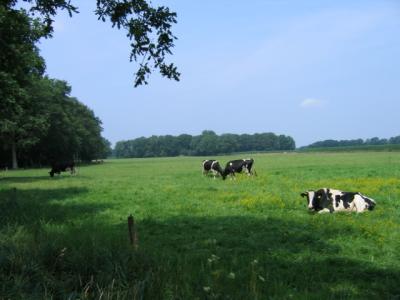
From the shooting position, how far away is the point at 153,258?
7.79m

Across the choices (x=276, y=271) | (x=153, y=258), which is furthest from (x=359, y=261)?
(x=153, y=258)

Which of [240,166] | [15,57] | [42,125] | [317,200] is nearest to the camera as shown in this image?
[317,200]

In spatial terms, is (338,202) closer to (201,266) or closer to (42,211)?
(201,266)

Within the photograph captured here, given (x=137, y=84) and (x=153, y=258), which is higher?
(x=137, y=84)

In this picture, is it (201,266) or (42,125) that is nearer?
(201,266)

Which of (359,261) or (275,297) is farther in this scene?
(359,261)

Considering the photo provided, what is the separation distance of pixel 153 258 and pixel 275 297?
204 cm

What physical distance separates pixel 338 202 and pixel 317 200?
671mm

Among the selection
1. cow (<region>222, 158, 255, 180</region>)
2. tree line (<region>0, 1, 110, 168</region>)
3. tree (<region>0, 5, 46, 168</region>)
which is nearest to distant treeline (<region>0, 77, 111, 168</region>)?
tree line (<region>0, 1, 110, 168</region>)

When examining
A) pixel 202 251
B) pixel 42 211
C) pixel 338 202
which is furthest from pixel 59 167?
pixel 202 251

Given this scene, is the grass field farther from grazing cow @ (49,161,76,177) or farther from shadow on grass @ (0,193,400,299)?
grazing cow @ (49,161,76,177)

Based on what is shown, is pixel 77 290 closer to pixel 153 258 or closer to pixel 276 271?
pixel 153 258

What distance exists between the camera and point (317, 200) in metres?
16.2

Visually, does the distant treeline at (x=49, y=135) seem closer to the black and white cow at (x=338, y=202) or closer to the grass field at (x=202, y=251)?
the grass field at (x=202, y=251)
